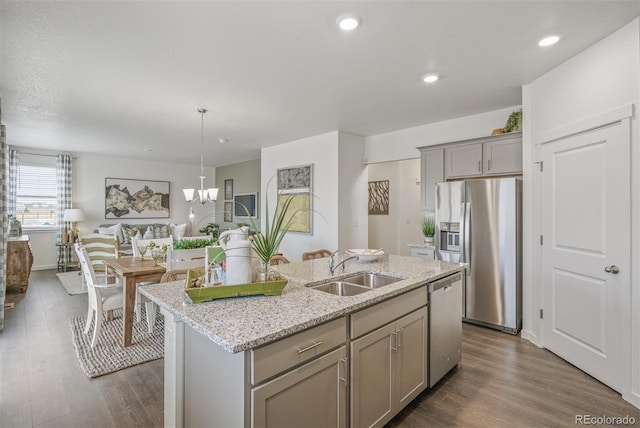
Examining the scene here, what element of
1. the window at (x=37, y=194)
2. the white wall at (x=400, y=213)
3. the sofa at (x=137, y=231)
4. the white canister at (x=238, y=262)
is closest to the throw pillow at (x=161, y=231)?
the sofa at (x=137, y=231)

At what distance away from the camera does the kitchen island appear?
1188mm

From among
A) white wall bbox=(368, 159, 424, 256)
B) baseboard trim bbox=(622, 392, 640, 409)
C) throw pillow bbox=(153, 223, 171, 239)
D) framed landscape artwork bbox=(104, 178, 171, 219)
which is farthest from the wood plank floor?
framed landscape artwork bbox=(104, 178, 171, 219)

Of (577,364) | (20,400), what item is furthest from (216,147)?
(577,364)

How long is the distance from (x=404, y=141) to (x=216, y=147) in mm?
3763

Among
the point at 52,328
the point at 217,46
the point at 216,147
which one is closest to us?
the point at 217,46

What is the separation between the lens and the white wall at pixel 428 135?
4.01m

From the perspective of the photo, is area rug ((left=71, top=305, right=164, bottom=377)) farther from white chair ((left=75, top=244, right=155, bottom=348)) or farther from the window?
the window

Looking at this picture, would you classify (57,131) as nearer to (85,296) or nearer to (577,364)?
(85,296)

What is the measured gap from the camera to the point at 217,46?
2416 millimetres

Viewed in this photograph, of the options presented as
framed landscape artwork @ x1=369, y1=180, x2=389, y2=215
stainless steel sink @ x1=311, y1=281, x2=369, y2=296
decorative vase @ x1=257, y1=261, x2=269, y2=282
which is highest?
framed landscape artwork @ x1=369, y1=180, x2=389, y2=215

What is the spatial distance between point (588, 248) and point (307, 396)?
2622 mm

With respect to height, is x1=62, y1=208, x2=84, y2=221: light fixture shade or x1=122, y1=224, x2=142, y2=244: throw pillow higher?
x1=62, y1=208, x2=84, y2=221: light fixture shade

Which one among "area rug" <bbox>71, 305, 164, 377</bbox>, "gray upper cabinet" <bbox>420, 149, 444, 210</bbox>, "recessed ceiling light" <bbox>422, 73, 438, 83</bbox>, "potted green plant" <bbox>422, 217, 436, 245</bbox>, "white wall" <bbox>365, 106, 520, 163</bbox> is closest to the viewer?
"area rug" <bbox>71, 305, 164, 377</bbox>

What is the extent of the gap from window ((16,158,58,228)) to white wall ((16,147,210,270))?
0.26 metres
